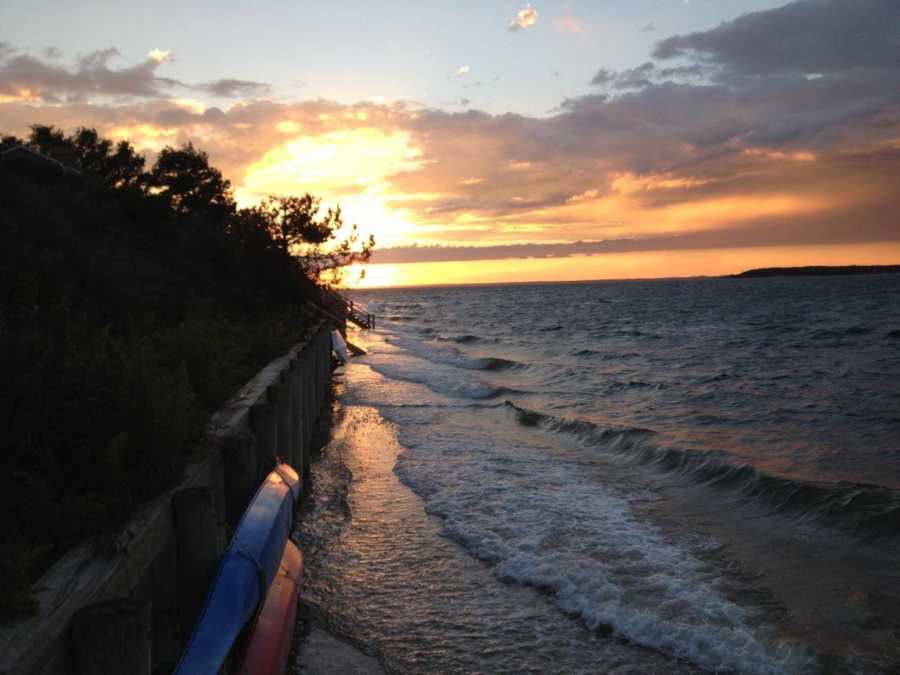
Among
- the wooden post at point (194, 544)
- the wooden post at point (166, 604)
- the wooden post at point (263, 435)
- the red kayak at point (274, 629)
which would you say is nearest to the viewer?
the wooden post at point (166, 604)

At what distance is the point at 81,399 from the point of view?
5586 millimetres

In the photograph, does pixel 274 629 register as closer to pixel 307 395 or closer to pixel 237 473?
pixel 237 473

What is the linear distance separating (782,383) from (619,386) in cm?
574

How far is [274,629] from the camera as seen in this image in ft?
19.4

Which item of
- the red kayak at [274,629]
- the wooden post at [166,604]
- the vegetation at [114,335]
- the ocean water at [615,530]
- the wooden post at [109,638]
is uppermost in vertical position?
the vegetation at [114,335]

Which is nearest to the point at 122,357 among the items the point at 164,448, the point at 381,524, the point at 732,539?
the point at 164,448

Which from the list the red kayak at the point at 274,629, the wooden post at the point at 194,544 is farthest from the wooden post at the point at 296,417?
the wooden post at the point at 194,544

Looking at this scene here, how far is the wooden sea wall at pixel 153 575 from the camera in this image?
3.58 metres

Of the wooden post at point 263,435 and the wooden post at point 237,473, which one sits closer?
the wooden post at point 237,473

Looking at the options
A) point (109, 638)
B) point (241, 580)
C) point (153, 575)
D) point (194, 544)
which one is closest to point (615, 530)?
point (241, 580)

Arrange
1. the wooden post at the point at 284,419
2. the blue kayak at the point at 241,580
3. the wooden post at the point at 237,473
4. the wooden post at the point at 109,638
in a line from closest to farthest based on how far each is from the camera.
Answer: the wooden post at the point at 109,638, the blue kayak at the point at 241,580, the wooden post at the point at 237,473, the wooden post at the point at 284,419

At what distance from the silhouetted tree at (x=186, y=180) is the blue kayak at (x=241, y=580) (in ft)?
143

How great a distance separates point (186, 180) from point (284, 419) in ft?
137

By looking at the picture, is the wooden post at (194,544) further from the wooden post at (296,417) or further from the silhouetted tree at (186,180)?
the silhouetted tree at (186,180)
